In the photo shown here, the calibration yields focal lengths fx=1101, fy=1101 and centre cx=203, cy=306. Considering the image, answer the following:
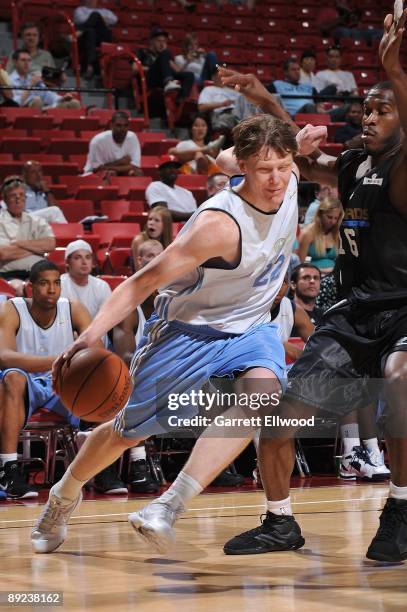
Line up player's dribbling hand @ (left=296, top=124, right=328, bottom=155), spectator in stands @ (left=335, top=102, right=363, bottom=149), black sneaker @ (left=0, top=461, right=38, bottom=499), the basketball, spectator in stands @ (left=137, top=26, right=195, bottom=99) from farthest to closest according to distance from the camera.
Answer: spectator in stands @ (left=137, top=26, right=195, bottom=99) → spectator in stands @ (left=335, top=102, right=363, bottom=149) → black sneaker @ (left=0, top=461, right=38, bottom=499) → player's dribbling hand @ (left=296, top=124, right=328, bottom=155) → the basketball

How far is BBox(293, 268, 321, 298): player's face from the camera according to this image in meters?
8.06

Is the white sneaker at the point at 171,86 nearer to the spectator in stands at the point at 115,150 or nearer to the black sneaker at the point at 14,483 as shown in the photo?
the spectator in stands at the point at 115,150

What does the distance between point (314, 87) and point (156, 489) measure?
9490 millimetres

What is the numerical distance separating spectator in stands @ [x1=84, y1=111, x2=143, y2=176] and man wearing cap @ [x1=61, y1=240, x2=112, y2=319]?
4.01m

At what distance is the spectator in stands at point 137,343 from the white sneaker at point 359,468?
4.21 feet

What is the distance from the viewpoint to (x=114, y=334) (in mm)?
7094

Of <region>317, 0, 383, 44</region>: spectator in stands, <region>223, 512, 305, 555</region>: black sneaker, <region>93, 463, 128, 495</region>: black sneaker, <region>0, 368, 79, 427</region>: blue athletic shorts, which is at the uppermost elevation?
<region>317, 0, 383, 44</region>: spectator in stands

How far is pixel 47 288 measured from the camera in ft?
22.5

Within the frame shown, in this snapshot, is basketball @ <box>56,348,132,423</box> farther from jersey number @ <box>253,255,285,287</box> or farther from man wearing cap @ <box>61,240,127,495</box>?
man wearing cap @ <box>61,240,127,495</box>

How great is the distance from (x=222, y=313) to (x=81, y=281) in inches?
146

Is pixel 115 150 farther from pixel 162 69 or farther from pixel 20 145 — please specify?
pixel 162 69

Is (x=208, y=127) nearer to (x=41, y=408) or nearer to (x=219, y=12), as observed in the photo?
(x=219, y=12)

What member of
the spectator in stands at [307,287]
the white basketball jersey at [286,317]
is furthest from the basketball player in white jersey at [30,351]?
the spectator in stands at [307,287]

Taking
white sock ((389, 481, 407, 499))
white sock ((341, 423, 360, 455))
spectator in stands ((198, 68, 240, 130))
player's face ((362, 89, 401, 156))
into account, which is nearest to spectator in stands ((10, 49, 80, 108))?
spectator in stands ((198, 68, 240, 130))
